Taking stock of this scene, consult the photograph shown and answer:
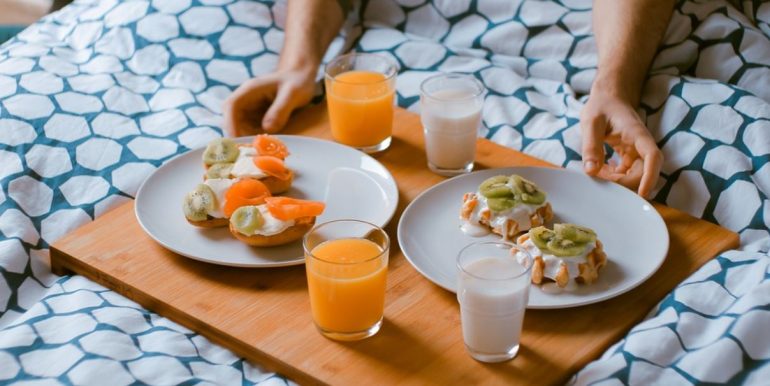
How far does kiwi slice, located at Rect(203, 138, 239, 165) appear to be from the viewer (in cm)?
166

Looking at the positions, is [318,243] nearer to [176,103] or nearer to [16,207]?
[16,207]

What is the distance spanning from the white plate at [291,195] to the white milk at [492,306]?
12.2 inches

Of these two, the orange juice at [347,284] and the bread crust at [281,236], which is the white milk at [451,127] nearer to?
the bread crust at [281,236]

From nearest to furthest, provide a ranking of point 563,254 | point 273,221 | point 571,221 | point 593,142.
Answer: point 563,254, point 273,221, point 571,221, point 593,142

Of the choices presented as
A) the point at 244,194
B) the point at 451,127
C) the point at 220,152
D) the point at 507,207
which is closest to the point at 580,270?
the point at 507,207

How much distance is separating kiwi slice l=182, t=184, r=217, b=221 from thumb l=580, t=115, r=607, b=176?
2.11ft

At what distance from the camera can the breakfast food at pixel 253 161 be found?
63.6 inches

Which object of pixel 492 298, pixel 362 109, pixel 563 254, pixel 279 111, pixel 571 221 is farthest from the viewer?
pixel 279 111

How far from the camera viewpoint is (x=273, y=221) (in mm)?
1470

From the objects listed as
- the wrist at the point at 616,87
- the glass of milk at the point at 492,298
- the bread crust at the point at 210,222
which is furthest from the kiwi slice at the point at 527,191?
the bread crust at the point at 210,222

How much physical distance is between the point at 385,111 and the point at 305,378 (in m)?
0.69

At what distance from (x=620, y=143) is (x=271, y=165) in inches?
24.7

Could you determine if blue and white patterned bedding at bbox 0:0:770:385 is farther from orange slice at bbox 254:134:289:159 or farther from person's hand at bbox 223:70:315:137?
orange slice at bbox 254:134:289:159

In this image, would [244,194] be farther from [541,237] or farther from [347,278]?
[541,237]
